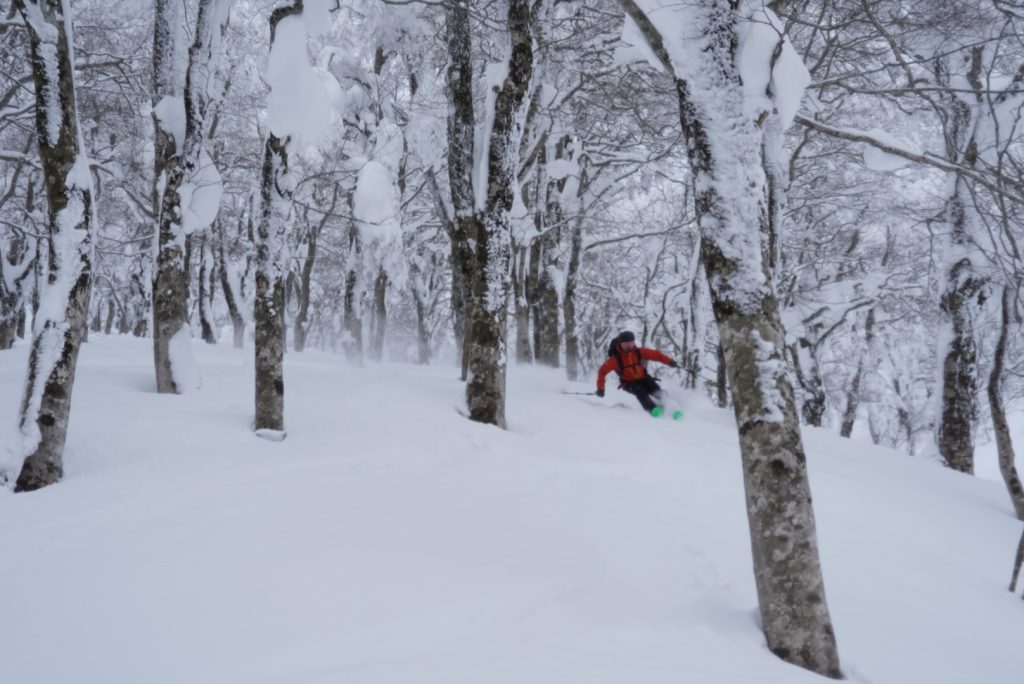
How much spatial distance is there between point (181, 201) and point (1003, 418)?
10.4 meters

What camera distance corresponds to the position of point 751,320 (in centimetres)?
291

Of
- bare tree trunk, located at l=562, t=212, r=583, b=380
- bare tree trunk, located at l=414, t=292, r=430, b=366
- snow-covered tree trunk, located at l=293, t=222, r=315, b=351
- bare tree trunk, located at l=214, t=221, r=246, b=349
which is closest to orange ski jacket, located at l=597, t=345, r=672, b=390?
bare tree trunk, located at l=562, t=212, r=583, b=380

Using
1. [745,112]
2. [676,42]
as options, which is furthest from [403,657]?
[676,42]

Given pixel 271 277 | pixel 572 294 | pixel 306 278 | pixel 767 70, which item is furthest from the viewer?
pixel 306 278

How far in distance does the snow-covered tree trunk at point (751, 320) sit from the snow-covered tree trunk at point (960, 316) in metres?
7.49

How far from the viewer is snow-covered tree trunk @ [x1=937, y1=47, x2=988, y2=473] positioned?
8477 millimetres

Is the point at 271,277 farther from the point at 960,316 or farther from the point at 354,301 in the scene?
the point at 354,301

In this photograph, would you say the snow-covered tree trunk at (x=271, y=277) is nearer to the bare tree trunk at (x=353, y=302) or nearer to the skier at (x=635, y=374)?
the skier at (x=635, y=374)

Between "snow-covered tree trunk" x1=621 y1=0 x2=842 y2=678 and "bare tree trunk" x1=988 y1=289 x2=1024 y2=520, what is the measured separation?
18.6 ft

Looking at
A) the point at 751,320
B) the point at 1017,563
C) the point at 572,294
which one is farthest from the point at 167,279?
the point at 572,294

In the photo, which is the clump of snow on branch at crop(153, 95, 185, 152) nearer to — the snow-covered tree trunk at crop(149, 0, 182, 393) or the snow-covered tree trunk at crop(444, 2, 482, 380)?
the snow-covered tree trunk at crop(149, 0, 182, 393)

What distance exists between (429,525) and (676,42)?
3.23m

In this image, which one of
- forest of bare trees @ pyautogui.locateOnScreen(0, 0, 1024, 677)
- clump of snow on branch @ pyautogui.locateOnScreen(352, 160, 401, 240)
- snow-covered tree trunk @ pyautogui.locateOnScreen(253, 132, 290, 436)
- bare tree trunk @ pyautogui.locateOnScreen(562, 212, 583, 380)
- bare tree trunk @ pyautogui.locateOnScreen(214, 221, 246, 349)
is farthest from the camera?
bare tree trunk @ pyautogui.locateOnScreen(214, 221, 246, 349)

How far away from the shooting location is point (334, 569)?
3.12 metres
